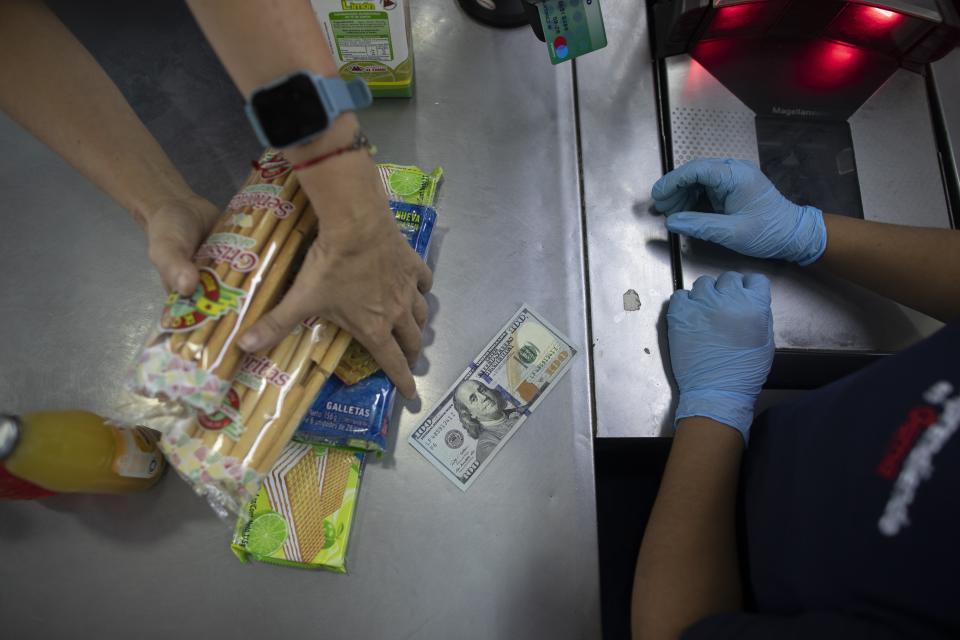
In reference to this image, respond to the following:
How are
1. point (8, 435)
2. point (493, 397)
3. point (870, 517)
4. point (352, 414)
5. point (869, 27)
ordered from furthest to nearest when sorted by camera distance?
point (869, 27)
point (493, 397)
point (352, 414)
point (8, 435)
point (870, 517)

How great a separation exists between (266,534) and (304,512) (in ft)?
0.19

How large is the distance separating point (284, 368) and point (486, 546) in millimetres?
401

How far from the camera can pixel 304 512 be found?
78 cm

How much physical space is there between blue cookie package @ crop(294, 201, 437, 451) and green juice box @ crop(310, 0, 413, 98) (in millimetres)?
538

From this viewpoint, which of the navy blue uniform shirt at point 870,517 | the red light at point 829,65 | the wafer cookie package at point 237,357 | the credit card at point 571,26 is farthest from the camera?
the red light at point 829,65

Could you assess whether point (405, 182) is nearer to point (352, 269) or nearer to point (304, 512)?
point (352, 269)

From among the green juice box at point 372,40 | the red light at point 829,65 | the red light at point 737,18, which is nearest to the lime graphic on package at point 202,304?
the green juice box at point 372,40

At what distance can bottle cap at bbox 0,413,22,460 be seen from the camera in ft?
2.08

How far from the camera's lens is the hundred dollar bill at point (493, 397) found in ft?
2.74

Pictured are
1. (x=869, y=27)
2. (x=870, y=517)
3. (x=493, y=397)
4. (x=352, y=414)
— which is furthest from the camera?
(x=869, y=27)

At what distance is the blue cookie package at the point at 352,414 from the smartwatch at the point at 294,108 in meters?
0.35

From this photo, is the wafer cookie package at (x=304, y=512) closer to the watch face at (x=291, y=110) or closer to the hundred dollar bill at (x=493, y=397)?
the hundred dollar bill at (x=493, y=397)

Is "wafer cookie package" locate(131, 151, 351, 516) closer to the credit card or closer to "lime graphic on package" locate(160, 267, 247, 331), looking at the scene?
"lime graphic on package" locate(160, 267, 247, 331)

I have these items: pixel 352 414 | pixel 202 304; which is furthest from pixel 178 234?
pixel 352 414
